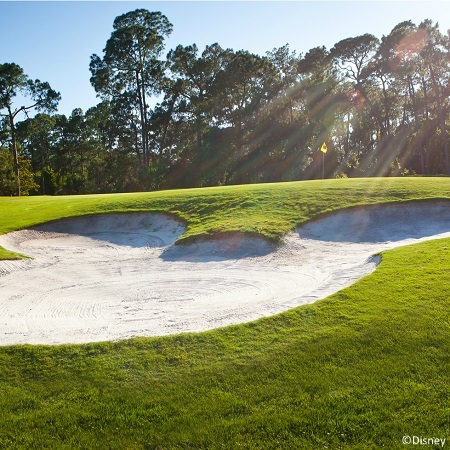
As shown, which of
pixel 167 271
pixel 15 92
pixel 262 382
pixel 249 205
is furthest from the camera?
pixel 15 92

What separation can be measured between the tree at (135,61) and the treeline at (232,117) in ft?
0.44

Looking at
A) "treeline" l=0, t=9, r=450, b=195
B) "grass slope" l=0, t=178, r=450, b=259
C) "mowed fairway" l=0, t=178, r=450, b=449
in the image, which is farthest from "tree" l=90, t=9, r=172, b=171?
"mowed fairway" l=0, t=178, r=450, b=449

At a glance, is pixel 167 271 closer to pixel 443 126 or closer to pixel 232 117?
pixel 232 117

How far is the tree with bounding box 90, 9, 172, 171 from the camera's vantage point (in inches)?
2213

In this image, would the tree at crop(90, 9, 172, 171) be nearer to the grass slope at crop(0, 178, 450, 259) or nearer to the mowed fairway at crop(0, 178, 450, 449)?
the grass slope at crop(0, 178, 450, 259)

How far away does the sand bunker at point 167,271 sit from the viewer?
7895 mm

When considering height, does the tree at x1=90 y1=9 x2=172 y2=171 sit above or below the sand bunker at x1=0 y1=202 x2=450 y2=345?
above

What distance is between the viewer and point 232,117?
55750 mm

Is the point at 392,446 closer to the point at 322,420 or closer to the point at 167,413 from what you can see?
the point at 322,420

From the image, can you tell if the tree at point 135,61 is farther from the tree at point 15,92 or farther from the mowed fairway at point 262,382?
the mowed fairway at point 262,382

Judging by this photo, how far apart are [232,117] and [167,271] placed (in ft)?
153

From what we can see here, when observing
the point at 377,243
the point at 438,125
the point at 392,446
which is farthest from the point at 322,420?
the point at 438,125

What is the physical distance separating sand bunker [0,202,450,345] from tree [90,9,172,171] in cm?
Result: 4038

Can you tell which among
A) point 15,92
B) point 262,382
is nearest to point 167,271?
point 262,382
